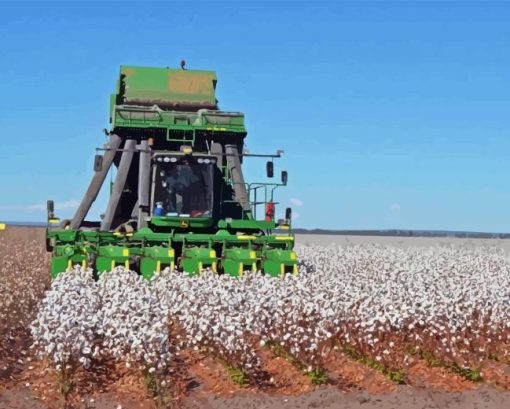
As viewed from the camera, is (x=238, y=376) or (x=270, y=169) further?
(x=270, y=169)

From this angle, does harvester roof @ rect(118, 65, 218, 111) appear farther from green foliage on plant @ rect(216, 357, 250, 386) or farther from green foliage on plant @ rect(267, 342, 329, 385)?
green foliage on plant @ rect(216, 357, 250, 386)

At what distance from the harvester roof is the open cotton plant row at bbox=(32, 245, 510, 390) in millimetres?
6779

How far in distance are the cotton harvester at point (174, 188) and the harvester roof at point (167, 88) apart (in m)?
0.02

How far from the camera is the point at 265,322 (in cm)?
1055

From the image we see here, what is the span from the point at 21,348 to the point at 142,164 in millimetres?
7378

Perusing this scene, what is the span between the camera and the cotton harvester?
15.9 metres

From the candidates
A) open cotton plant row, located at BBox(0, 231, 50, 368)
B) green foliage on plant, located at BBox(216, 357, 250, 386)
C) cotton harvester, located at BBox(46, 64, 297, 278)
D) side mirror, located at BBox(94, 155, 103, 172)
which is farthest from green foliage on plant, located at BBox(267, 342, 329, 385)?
side mirror, located at BBox(94, 155, 103, 172)

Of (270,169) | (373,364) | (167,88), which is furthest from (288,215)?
(373,364)

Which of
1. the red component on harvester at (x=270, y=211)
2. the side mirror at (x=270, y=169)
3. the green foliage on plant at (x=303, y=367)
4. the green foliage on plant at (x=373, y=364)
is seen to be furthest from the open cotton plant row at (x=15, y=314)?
the side mirror at (x=270, y=169)

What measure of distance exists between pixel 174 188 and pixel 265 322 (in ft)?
22.3

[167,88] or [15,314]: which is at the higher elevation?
[167,88]

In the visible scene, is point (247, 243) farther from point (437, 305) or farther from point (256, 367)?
point (256, 367)

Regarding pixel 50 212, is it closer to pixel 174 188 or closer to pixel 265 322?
pixel 174 188

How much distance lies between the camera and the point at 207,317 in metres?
9.26
